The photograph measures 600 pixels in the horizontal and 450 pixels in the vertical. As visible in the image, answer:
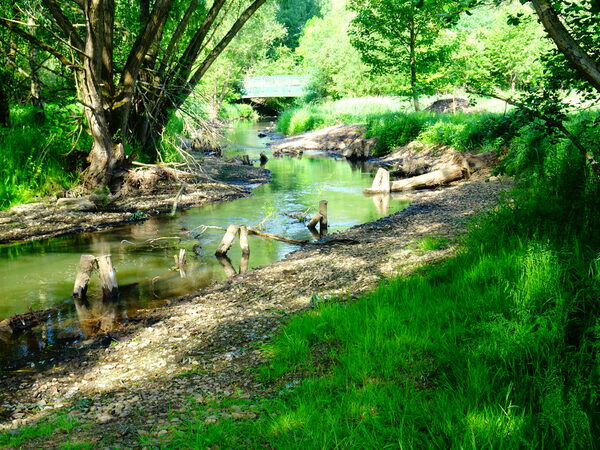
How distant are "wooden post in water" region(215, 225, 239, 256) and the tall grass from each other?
257 inches

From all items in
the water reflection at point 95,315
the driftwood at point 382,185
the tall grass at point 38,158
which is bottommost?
the water reflection at point 95,315

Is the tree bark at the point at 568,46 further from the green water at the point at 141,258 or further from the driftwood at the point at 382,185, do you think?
the driftwood at the point at 382,185

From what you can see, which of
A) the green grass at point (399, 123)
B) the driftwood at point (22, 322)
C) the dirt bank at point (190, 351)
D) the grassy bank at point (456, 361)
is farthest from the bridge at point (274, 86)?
the grassy bank at point (456, 361)

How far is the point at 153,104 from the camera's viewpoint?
16078 mm

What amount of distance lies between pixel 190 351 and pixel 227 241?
473cm

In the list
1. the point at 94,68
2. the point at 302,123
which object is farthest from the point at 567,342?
the point at 302,123

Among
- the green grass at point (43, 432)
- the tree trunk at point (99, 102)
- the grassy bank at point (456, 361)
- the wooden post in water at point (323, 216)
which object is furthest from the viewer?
the tree trunk at point (99, 102)

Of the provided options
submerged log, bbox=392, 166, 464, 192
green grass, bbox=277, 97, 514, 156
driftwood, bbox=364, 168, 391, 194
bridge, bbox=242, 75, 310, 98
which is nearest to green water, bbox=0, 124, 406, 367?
driftwood, bbox=364, 168, 391, 194

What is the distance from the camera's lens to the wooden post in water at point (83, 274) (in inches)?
309

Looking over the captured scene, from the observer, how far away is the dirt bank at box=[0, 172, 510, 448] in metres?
4.25

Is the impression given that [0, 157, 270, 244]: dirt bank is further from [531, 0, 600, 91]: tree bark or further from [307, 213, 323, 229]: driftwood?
[531, 0, 600, 91]: tree bark

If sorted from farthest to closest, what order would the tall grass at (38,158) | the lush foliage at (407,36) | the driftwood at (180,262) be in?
the lush foliage at (407,36) < the tall grass at (38,158) < the driftwood at (180,262)

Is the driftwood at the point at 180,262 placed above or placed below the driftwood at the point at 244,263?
above

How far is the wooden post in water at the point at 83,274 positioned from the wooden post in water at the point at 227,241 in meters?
2.67
